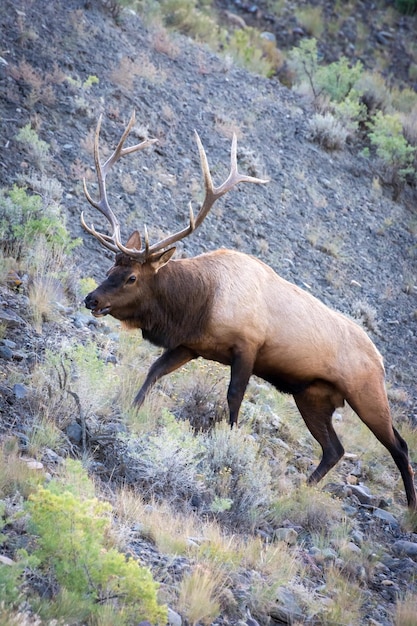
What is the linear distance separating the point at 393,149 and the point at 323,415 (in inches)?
390

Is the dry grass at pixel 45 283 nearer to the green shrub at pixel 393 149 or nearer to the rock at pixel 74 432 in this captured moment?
the rock at pixel 74 432

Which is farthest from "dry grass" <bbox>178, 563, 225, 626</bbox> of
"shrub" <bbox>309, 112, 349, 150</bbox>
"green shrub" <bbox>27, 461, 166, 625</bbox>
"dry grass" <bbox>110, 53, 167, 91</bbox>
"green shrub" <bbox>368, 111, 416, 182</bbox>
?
"green shrub" <bbox>368, 111, 416, 182</bbox>

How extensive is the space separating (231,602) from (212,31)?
52.9ft

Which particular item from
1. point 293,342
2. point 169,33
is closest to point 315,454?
point 293,342

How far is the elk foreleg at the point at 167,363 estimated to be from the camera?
26.6ft

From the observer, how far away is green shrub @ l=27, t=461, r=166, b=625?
4348 mm

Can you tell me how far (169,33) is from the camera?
56.9 feet

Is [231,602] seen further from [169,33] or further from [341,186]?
[169,33]

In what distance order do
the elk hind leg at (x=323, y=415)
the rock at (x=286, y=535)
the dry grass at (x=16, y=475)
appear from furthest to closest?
the elk hind leg at (x=323, y=415)
the rock at (x=286, y=535)
the dry grass at (x=16, y=475)

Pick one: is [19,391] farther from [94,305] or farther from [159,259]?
[159,259]

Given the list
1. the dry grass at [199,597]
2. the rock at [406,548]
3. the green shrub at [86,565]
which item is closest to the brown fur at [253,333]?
the rock at [406,548]

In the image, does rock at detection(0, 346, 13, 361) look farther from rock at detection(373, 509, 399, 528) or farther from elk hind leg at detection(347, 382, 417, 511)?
rock at detection(373, 509, 399, 528)

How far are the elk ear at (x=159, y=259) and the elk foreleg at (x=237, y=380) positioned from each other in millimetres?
1103

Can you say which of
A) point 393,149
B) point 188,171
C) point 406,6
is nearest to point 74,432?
point 188,171
